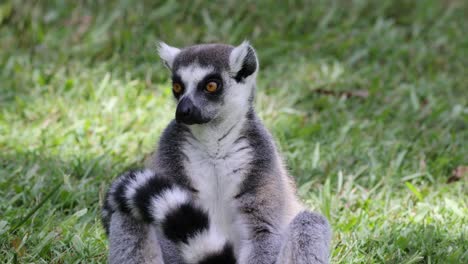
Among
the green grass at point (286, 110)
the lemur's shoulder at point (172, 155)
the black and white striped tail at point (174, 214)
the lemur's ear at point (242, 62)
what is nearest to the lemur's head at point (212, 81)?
the lemur's ear at point (242, 62)

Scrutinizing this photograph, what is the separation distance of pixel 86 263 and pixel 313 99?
3053mm

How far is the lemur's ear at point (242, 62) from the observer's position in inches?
148

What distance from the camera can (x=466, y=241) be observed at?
13.6 feet

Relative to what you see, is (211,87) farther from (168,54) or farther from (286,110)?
(286,110)

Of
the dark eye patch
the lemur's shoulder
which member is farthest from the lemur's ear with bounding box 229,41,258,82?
the lemur's shoulder

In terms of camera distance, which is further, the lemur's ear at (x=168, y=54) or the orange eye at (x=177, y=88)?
the lemur's ear at (x=168, y=54)

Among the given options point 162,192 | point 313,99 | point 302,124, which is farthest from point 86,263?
point 313,99

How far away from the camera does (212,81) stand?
3.68 m

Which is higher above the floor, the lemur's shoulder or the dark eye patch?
the dark eye patch

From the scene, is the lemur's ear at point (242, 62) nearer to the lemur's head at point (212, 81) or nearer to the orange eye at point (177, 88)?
the lemur's head at point (212, 81)

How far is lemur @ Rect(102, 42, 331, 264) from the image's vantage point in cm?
320

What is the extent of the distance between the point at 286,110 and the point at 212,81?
237cm

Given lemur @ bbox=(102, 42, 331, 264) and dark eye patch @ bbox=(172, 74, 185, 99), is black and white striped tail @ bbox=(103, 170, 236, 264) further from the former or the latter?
dark eye patch @ bbox=(172, 74, 185, 99)

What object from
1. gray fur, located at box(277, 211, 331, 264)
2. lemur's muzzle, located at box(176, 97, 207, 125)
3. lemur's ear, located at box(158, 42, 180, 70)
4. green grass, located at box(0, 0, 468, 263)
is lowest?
green grass, located at box(0, 0, 468, 263)
